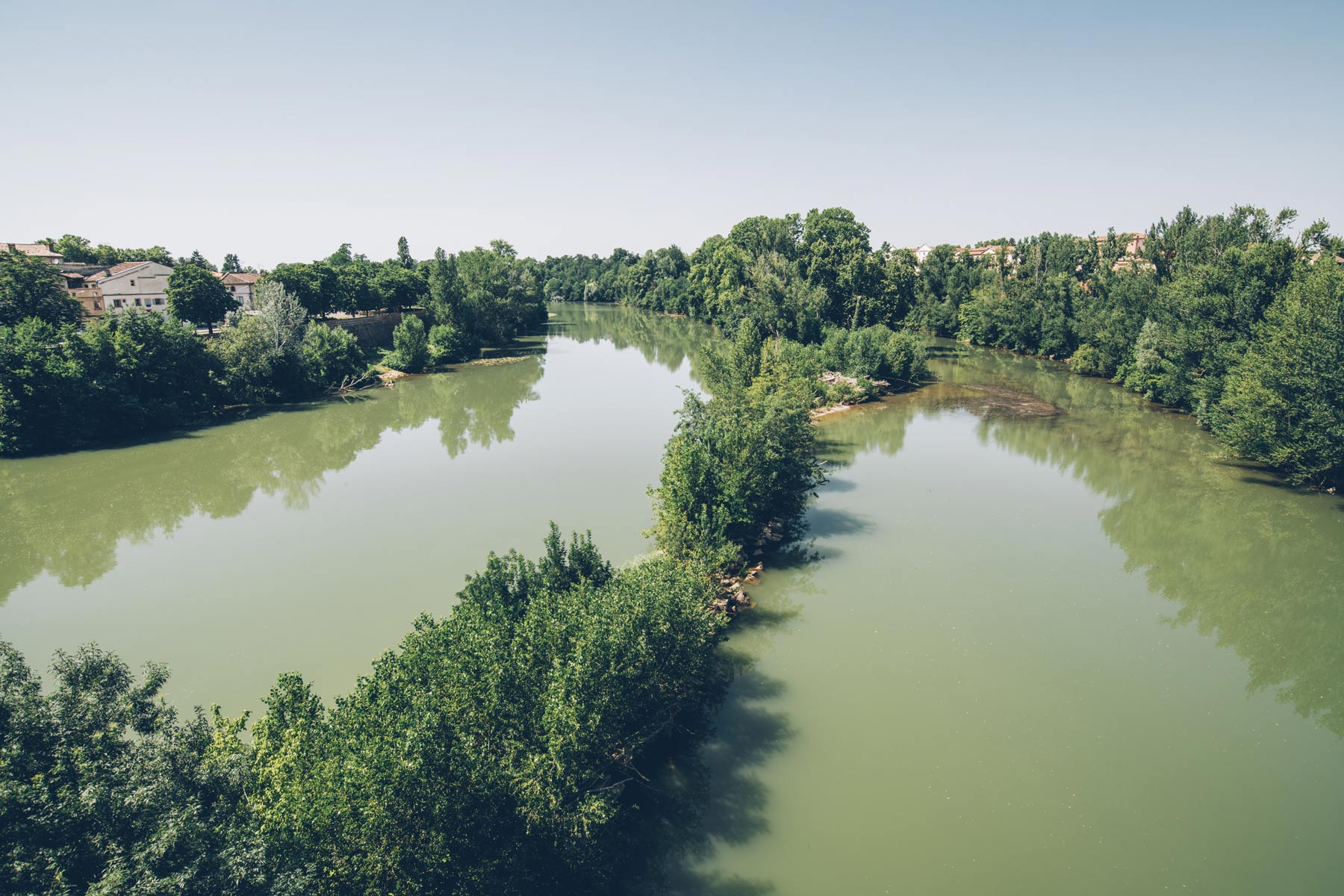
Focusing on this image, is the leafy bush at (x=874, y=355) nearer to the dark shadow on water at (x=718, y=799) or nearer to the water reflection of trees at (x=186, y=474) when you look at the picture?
the water reflection of trees at (x=186, y=474)

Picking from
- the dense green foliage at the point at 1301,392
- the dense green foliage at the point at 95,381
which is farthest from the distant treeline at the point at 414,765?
the dense green foliage at the point at 95,381

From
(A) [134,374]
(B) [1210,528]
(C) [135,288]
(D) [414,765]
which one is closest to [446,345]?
(A) [134,374]

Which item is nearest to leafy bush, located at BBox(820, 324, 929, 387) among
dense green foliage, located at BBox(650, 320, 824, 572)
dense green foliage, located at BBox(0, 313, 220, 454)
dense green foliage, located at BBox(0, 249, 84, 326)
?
dense green foliage, located at BBox(650, 320, 824, 572)

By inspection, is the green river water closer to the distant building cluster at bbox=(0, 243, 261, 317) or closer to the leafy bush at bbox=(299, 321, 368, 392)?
the leafy bush at bbox=(299, 321, 368, 392)

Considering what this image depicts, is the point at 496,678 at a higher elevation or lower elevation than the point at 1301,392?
lower

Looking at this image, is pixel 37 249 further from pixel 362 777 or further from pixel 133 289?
pixel 362 777

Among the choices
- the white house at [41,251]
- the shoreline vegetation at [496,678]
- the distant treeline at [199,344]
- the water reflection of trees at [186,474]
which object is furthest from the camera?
the white house at [41,251]
